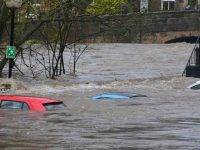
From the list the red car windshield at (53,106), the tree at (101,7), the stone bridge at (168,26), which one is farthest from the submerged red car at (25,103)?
the stone bridge at (168,26)

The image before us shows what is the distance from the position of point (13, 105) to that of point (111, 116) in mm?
2802

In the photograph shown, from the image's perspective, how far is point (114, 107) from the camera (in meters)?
25.6

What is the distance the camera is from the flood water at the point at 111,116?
1555 cm

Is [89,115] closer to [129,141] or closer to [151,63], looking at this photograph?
[129,141]

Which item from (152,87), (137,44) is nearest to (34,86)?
(152,87)

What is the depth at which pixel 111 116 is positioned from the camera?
72.7ft

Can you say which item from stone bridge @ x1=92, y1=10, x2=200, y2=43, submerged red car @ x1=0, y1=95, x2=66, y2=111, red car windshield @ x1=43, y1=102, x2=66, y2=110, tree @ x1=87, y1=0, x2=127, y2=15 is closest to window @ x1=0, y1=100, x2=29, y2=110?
submerged red car @ x1=0, y1=95, x2=66, y2=111

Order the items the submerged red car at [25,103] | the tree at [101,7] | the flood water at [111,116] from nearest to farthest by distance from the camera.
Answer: the flood water at [111,116], the submerged red car at [25,103], the tree at [101,7]

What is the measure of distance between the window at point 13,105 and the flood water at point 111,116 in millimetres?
275

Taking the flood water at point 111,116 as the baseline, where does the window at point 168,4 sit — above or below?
above

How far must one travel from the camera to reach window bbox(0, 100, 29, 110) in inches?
859

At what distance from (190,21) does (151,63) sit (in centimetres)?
3066

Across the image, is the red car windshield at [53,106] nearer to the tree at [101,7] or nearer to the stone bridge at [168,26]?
the tree at [101,7]

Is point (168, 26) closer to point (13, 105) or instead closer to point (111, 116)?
point (111, 116)
